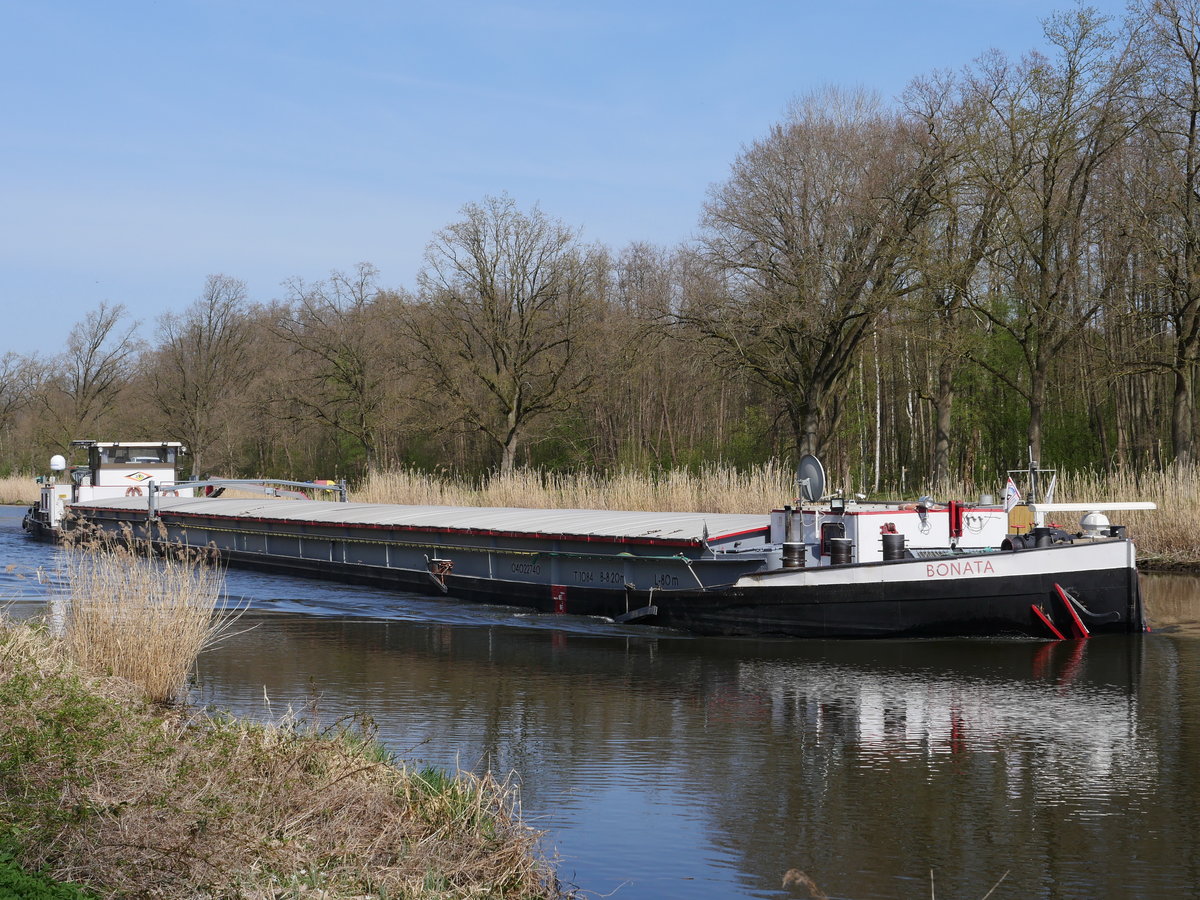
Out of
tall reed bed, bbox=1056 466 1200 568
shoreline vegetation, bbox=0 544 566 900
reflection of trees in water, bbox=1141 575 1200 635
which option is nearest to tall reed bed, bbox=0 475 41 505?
tall reed bed, bbox=1056 466 1200 568

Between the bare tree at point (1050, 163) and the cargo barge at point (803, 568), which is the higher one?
the bare tree at point (1050, 163)

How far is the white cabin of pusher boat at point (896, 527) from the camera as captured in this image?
14.9 meters

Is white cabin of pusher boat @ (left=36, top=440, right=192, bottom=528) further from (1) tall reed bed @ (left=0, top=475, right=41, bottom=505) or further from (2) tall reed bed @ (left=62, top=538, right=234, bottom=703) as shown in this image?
(2) tall reed bed @ (left=62, top=538, right=234, bottom=703)

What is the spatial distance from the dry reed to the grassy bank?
12.6m

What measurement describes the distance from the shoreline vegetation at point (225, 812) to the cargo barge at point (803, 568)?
5.36 metres

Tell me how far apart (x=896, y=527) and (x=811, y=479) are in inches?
47.6

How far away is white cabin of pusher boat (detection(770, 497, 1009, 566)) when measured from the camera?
1495 centimetres

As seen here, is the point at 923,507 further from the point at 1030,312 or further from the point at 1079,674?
the point at 1030,312

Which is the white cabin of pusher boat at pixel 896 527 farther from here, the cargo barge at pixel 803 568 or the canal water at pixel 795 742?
the canal water at pixel 795 742

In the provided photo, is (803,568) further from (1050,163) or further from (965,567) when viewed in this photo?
(1050,163)

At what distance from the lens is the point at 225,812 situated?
19.6ft

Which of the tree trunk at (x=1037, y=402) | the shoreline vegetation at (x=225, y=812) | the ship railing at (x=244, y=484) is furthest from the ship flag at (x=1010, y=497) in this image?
the ship railing at (x=244, y=484)

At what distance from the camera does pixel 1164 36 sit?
2612 centimetres

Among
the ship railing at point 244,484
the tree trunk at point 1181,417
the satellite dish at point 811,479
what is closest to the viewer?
the satellite dish at point 811,479
